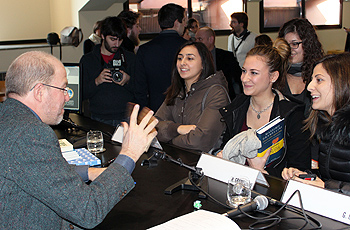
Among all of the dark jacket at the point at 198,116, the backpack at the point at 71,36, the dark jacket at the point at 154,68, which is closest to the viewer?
the dark jacket at the point at 198,116

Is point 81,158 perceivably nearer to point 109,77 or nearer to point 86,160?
point 86,160

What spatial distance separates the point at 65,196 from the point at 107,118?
223cm

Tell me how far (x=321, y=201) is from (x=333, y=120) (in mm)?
529

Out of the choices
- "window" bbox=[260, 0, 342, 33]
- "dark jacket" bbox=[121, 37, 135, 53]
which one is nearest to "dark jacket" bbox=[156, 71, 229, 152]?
"dark jacket" bbox=[121, 37, 135, 53]

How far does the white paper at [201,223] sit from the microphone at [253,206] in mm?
169

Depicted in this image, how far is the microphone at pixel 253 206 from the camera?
1.50m

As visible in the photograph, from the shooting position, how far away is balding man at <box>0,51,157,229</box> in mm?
1254

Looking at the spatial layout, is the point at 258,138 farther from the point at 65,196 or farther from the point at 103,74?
the point at 103,74

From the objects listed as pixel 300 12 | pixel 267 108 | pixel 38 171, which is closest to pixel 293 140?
pixel 267 108

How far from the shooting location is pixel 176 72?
293 centimetres

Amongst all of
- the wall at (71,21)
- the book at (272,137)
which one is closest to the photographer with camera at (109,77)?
the book at (272,137)

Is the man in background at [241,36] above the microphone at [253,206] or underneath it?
above

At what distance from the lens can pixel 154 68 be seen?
12.0 feet

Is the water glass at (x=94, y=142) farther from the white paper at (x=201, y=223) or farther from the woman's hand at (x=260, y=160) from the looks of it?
the white paper at (x=201, y=223)
